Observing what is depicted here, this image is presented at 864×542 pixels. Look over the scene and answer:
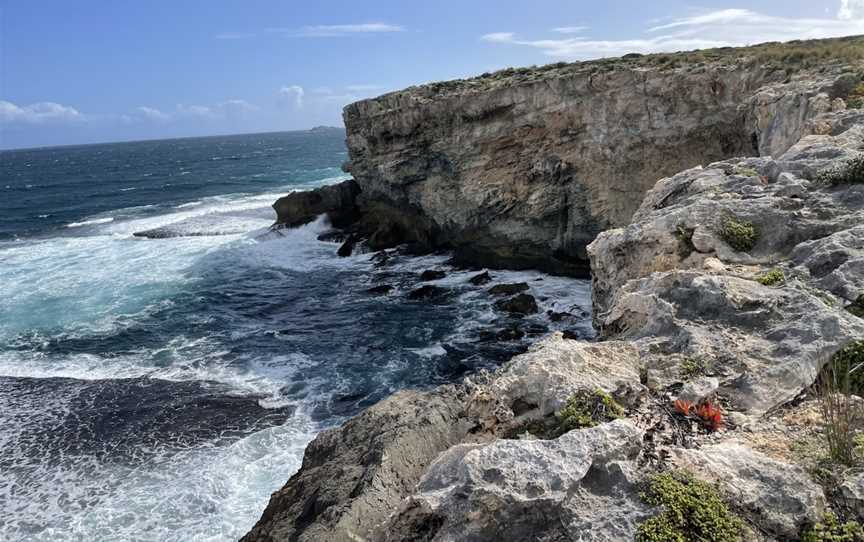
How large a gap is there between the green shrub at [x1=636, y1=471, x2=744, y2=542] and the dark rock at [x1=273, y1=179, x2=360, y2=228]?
3960 centimetres

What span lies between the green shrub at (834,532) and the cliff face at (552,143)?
15.7 metres

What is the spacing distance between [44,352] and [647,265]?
25.2 metres

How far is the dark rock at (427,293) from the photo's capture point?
91.8 feet

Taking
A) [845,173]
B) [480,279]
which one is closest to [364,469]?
[845,173]

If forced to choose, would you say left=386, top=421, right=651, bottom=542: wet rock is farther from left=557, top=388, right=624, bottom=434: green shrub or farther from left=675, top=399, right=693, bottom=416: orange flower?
left=675, top=399, right=693, bottom=416: orange flower

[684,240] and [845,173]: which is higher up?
[845,173]

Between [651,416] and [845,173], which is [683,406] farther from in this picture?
[845,173]

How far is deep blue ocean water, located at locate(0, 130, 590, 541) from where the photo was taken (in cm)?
1395

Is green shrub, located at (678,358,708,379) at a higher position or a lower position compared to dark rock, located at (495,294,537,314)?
higher

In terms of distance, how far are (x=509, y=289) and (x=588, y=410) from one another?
21.8 metres

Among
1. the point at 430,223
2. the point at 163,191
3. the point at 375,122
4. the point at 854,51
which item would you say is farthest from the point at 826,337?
the point at 163,191

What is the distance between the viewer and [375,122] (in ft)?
116

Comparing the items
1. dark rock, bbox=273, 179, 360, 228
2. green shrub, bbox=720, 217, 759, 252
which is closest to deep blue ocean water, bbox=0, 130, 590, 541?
dark rock, bbox=273, 179, 360, 228

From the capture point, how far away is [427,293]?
28.2 meters
